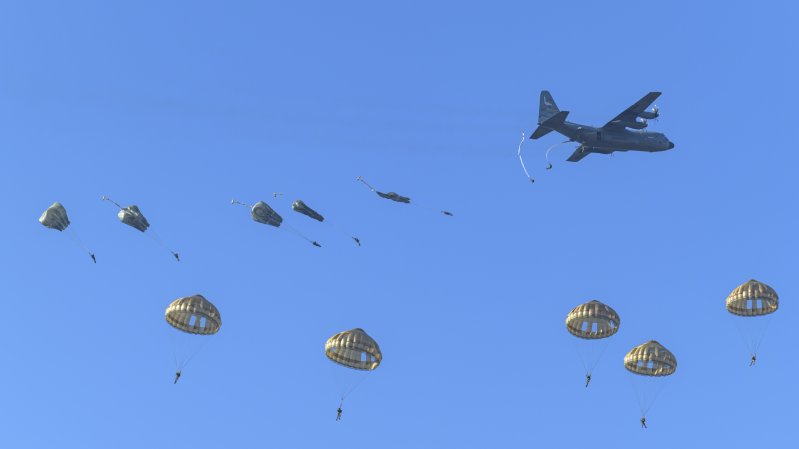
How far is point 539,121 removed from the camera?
262ft

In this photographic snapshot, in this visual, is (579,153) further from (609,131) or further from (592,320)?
(592,320)

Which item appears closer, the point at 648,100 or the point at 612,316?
the point at 612,316

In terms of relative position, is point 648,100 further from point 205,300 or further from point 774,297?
point 205,300

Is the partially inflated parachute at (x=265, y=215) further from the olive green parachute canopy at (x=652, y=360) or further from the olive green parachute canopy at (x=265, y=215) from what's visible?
the olive green parachute canopy at (x=652, y=360)

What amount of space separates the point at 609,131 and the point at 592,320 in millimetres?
19169

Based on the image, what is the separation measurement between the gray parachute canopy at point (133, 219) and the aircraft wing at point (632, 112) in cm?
4242

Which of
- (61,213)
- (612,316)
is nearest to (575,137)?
(612,316)

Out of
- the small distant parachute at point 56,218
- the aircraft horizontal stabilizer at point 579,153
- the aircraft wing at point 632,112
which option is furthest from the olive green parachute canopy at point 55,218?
the aircraft wing at point 632,112

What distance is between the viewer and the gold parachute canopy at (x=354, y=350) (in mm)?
64688

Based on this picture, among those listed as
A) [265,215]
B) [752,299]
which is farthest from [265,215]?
[752,299]

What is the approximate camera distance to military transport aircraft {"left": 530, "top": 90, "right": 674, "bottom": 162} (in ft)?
252

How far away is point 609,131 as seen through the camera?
261ft

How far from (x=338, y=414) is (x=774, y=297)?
40152 millimetres

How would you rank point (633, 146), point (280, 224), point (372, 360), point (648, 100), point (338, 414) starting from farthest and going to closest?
point (633, 146)
point (648, 100)
point (280, 224)
point (372, 360)
point (338, 414)
